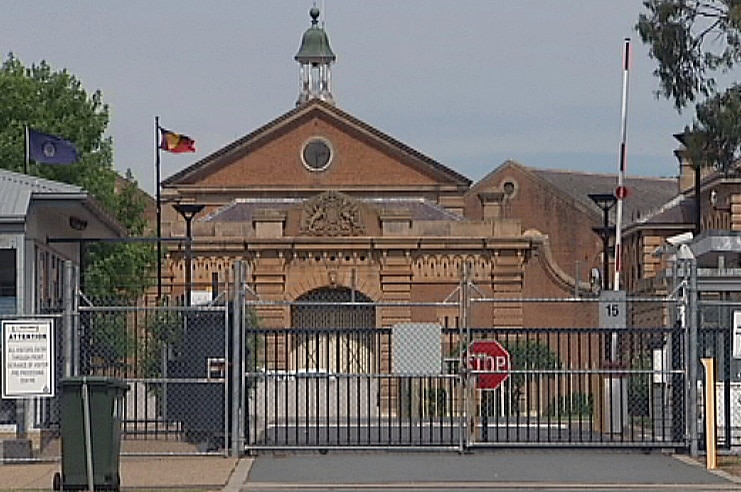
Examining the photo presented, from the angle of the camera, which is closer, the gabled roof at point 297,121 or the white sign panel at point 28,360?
the white sign panel at point 28,360

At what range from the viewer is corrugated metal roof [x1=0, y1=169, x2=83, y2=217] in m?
22.8

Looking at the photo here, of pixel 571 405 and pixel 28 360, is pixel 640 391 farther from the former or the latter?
pixel 28 360

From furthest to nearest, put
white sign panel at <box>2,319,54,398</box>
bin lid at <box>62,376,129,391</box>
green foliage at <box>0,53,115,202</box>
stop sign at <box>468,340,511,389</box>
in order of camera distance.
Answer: green foliage at <box>0,53,115,202</box> < stop sign at <box>468,340,511,389</box> < white sign panel at <box>2,319,54,398</box> < bin lid at <box>62,376,129,391</box>

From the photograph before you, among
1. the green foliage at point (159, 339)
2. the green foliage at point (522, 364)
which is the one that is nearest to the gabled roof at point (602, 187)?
the green foliage at point (522, 364)

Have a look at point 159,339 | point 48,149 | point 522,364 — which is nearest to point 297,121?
point 522,364

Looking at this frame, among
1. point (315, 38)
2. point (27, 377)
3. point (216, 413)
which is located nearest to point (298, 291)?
point (315, 38)

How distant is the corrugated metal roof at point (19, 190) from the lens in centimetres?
2283

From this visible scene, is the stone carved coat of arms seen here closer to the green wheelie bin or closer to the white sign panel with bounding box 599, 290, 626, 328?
the white sign panel with bounding box 599, 290, 626, 328

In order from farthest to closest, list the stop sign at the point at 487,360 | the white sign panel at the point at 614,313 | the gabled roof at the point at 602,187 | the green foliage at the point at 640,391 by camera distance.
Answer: the gabled roof at the point at 602,187, the white sign panel at the point at 614,313, the green foliage at the point at 640,391, the stop sign at the point at 487,360

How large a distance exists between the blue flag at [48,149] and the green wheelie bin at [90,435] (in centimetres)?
1373

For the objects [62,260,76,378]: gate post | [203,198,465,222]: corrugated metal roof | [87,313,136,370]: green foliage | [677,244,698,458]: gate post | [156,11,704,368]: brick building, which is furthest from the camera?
[203,198,465,222]: corrugated metal roof

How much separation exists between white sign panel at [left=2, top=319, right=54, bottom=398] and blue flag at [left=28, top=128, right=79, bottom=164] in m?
13.3

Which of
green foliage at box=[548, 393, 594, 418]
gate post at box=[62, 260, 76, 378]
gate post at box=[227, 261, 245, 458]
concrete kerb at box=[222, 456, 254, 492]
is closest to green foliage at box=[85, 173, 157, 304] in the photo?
green foliage at box=[548, 393, 594, 418]

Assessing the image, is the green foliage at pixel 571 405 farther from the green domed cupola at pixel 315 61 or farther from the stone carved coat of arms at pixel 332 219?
the green domed cupola at pixel 315 61
